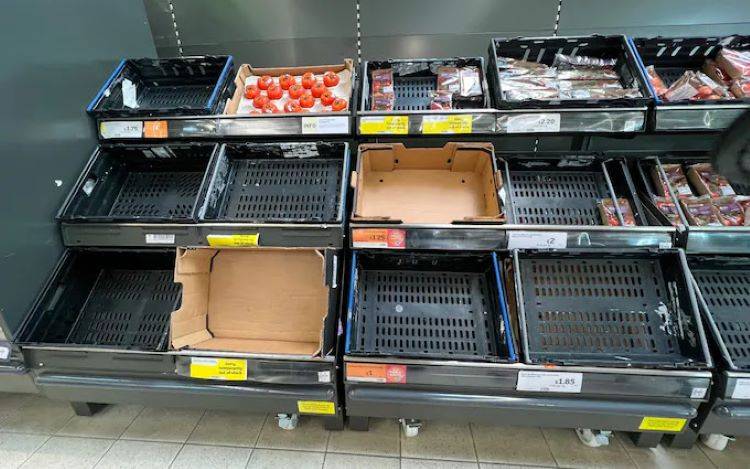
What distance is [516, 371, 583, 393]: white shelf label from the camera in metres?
1.04

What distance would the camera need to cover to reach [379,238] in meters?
1.25

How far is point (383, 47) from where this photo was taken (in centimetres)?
189

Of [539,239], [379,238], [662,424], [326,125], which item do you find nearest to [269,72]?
[326,125]

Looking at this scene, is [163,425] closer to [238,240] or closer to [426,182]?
[238,240]

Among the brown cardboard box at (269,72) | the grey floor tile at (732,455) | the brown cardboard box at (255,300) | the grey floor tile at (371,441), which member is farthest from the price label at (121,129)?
the grey floor tile at (732,455)

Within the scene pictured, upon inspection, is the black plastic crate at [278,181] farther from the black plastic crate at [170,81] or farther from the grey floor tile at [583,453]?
the grey floor tile at [583,453]

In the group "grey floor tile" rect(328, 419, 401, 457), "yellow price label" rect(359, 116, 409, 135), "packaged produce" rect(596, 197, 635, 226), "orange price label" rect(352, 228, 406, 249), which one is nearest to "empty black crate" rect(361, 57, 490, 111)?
"yellow price label" rect(359, 116, 409, 135)

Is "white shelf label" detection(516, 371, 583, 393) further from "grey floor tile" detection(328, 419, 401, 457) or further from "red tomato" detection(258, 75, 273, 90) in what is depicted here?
"red tomato" detection(258, 75, 273, 90)

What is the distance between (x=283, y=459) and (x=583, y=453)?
1096mm

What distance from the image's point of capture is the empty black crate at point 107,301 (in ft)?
4.34

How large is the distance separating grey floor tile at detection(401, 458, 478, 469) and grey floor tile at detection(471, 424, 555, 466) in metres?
0.06

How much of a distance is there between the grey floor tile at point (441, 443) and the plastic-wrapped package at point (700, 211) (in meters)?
1.19

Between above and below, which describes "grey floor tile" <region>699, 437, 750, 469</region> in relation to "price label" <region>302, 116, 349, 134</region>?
below

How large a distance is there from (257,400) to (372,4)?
1949mm
